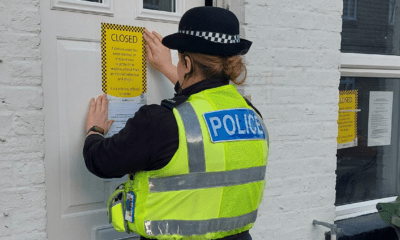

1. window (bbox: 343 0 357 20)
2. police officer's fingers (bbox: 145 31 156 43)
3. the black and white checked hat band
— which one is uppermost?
window (bbox: 343 0 357 20)

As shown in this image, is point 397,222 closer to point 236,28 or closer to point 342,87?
point 342,87

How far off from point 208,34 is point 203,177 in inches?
20.5

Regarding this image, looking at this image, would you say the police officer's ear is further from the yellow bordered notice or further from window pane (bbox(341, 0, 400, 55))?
window pane (bbox(341, 0, 400, 55))

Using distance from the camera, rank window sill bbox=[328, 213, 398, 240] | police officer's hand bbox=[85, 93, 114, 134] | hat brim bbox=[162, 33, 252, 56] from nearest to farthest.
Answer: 1. hat brim bbox=[162, 33, 252, 56]
2. police officer's hand bbox=[85, 93, 114, 134]
3. window sill bbox=[328, 213, 398, 240]

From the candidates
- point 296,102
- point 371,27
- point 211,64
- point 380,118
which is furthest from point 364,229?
point 211,64

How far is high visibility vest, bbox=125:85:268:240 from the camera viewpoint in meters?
1.47

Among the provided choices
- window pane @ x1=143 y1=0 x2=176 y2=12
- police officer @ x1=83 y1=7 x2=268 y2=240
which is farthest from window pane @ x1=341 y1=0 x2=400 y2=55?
police officer @ x1=83 y1=7 x2=268 y2=240

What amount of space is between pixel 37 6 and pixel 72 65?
0.99 ft

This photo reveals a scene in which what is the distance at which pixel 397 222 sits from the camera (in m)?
2.62

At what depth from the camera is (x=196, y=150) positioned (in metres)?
1.46

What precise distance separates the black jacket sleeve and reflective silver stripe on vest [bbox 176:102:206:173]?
1.6 inches

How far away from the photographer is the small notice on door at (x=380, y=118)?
11.0 feet

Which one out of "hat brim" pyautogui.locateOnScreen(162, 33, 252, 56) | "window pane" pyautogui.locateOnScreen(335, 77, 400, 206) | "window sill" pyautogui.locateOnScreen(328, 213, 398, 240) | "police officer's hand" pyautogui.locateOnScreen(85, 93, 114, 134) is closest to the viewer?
"hat brim" pyautogui.locateOnScreen(162, 33, 252, 56)

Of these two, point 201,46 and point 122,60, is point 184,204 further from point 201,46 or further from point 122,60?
point 122,60
